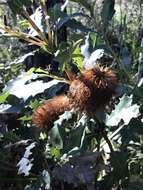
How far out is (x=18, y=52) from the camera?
17.1ft

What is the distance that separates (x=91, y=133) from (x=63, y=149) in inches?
6.7

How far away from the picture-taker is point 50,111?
1840 mm

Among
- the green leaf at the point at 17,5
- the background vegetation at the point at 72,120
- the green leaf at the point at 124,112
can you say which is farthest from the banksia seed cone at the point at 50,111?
the green leaf at the point at 17,5

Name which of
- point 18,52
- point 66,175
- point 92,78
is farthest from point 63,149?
point 18,52

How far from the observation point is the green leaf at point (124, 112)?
5.26 feet

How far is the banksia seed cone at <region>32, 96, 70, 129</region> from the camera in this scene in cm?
182

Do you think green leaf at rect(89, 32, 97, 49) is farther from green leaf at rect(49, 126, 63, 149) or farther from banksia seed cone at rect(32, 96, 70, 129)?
green leaf at rect(49, 126, 63, 149)

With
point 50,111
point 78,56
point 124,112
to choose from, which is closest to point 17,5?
point 78,56

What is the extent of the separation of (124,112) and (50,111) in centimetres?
31

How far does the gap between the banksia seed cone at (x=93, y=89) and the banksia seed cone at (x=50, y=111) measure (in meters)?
0.12

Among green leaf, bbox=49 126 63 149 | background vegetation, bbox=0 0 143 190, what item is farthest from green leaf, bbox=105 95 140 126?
green leaf, bbox=49 126 63 149

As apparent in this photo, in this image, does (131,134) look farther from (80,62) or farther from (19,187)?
(19,187)

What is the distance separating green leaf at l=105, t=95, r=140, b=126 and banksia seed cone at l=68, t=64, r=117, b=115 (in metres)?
0.05

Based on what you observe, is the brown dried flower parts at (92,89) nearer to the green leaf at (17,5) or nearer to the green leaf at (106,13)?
the green leaf at (106,13)
